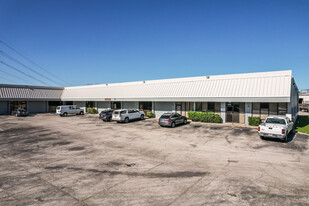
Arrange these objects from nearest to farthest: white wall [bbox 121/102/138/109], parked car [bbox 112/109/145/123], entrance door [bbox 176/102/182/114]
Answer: parked car [bbox 112/109/145/123], entrance door [bbox 176/102/182/114], white wall [bbox 121/102/138/109]

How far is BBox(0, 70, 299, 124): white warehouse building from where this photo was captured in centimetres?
1873

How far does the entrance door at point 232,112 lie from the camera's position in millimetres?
21406

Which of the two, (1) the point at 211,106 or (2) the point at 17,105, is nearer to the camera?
(1) the point at 211,106

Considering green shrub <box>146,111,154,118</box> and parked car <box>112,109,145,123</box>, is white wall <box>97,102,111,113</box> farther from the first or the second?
parked car <box>112,109,145,123</box>

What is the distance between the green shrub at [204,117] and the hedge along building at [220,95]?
34.1 inches

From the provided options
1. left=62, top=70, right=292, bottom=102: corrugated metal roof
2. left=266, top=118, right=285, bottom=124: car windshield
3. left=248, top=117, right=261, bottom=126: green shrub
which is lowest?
left=248, top=117, right=261, bottom=126: green shrub

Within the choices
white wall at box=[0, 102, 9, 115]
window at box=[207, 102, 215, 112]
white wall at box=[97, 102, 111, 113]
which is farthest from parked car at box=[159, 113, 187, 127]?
white wall at box=[0, 102, 9, 115]

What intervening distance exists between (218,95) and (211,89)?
59.6 inches

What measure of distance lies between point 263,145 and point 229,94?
971cm

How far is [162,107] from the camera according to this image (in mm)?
27203

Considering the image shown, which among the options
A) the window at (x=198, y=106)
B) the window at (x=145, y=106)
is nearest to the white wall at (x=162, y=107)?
the window at (x=145, y=106)

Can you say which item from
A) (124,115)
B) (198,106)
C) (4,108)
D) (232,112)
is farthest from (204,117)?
(4,108)

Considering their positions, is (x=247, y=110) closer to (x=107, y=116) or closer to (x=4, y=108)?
(x=107, y=116)

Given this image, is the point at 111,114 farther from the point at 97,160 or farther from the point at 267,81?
the point at 267,81
